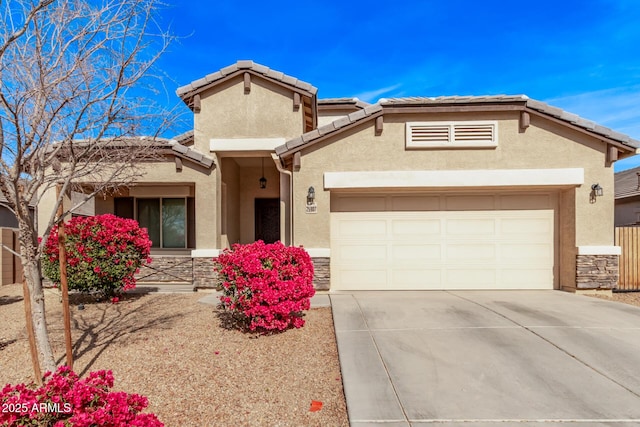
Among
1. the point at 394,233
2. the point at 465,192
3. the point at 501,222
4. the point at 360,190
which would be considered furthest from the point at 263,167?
the point at 501,222

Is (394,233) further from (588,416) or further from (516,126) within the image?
(588,416)

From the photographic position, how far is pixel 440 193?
342 inches

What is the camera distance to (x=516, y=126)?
26.9ft

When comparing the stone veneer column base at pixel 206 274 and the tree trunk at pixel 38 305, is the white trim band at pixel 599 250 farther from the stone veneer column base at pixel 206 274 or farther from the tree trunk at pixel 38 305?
the tree trunk at pixel 38 305

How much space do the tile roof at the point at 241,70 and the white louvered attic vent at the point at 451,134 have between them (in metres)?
3.42

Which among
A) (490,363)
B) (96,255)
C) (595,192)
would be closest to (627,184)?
(595,192)

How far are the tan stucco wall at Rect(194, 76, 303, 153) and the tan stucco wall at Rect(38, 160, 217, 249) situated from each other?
920mm

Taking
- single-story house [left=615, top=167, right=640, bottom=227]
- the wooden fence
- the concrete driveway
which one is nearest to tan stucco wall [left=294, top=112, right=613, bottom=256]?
the wooden fence

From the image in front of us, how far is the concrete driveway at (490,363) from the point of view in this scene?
3.21 meters

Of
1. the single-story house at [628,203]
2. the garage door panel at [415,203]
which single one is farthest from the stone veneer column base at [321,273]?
the single-story house at [628,203]

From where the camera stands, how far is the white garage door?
8586 mm

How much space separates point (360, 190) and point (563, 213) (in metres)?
5.23

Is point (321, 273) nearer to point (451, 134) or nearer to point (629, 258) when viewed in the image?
point (451, 134)

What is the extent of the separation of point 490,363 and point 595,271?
593 centimetres
